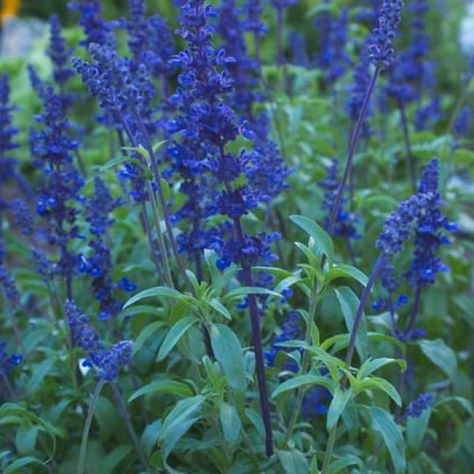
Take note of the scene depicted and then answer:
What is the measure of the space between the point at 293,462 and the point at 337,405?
1.32 ft

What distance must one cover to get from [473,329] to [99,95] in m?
2.80

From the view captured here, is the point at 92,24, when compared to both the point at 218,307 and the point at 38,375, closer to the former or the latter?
the point at 38,375

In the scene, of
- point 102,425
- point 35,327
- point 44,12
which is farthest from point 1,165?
point 44,12

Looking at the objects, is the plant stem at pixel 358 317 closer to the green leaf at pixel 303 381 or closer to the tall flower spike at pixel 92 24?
the green leaf at pixel 303 381

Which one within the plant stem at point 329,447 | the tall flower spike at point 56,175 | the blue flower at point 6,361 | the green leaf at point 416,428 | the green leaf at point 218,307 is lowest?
the green leaf at point 416,428

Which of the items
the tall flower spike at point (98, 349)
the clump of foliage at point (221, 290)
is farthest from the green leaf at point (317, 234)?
the tall flower spike at point (98, 349)

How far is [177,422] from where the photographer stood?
2.82 m

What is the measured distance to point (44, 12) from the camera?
47.9ft

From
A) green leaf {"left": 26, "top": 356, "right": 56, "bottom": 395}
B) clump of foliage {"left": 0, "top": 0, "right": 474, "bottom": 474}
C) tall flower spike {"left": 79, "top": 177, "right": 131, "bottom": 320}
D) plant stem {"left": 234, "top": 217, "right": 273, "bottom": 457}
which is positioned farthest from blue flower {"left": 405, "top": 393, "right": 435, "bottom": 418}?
green leaf {"left": 26, "top": 356, "right": 56, "bottom": 395}

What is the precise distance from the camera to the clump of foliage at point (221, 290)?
2.85 meters

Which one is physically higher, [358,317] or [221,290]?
[358,317]

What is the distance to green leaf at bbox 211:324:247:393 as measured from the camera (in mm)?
2822

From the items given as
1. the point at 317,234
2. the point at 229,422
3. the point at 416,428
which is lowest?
the point at 416,428

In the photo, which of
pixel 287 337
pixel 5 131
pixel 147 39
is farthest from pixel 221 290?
pixel 5 131
